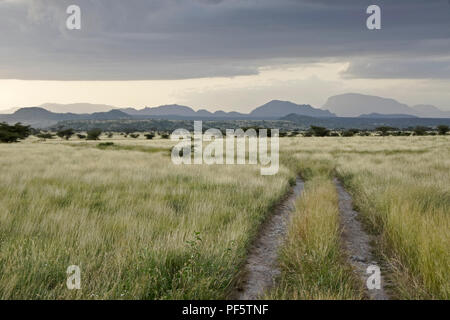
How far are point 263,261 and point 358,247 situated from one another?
7.01 feet

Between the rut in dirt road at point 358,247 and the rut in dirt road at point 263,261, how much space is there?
4.32 feet

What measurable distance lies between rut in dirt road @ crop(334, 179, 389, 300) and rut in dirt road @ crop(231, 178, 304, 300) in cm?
132

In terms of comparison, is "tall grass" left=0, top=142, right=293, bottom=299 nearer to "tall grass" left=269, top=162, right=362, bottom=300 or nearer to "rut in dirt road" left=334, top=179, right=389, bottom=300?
"tall grass" left=269, top=162, right=362, bottom=300

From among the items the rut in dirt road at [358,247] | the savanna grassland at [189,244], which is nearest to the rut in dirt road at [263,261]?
the savanna grassland at [189,244]

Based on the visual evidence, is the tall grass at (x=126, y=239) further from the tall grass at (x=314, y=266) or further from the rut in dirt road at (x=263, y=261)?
the tall grass at (x=314, y=266)

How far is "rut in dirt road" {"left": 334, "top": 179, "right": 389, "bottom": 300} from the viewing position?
13.9 ft

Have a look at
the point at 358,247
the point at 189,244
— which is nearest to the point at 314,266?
the point at 358,247

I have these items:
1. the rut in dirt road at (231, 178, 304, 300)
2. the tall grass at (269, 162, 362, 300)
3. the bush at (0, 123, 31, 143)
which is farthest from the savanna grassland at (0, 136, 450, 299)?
the bush at (0, 123, 31, 143)

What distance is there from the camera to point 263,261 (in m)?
5.26

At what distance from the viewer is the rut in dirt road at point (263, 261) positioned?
4285 mm
